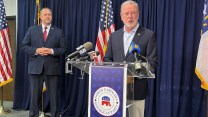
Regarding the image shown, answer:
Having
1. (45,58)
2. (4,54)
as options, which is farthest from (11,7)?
(45,58)

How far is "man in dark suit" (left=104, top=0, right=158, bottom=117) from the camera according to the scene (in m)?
2.29

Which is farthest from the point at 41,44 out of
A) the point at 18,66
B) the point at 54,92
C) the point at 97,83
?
the point at 97,83

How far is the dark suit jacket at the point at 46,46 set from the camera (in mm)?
4066

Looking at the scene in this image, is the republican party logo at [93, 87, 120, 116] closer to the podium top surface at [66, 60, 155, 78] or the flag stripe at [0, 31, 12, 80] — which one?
the podium top surface at [66, 60, 155, 78]

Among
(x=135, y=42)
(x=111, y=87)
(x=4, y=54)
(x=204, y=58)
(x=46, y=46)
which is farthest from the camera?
(x=4, y=54)

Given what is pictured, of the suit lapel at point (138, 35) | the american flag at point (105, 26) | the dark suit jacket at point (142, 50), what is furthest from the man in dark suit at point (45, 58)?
the suit lapel at point (138, 35)

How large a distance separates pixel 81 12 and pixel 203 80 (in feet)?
8.10

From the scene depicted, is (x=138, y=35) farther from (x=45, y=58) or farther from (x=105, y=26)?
(x=45, y=58)

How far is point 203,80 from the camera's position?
323 centimetres

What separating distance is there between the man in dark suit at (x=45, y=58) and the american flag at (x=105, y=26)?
1.91 feet

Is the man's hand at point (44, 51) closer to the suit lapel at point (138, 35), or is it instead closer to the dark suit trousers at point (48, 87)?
the dark suit trousers at point (48, 87)

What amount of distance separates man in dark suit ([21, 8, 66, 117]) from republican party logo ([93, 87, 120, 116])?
2233 millimetres

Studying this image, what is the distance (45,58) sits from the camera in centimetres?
407

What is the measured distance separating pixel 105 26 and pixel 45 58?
1.07m
